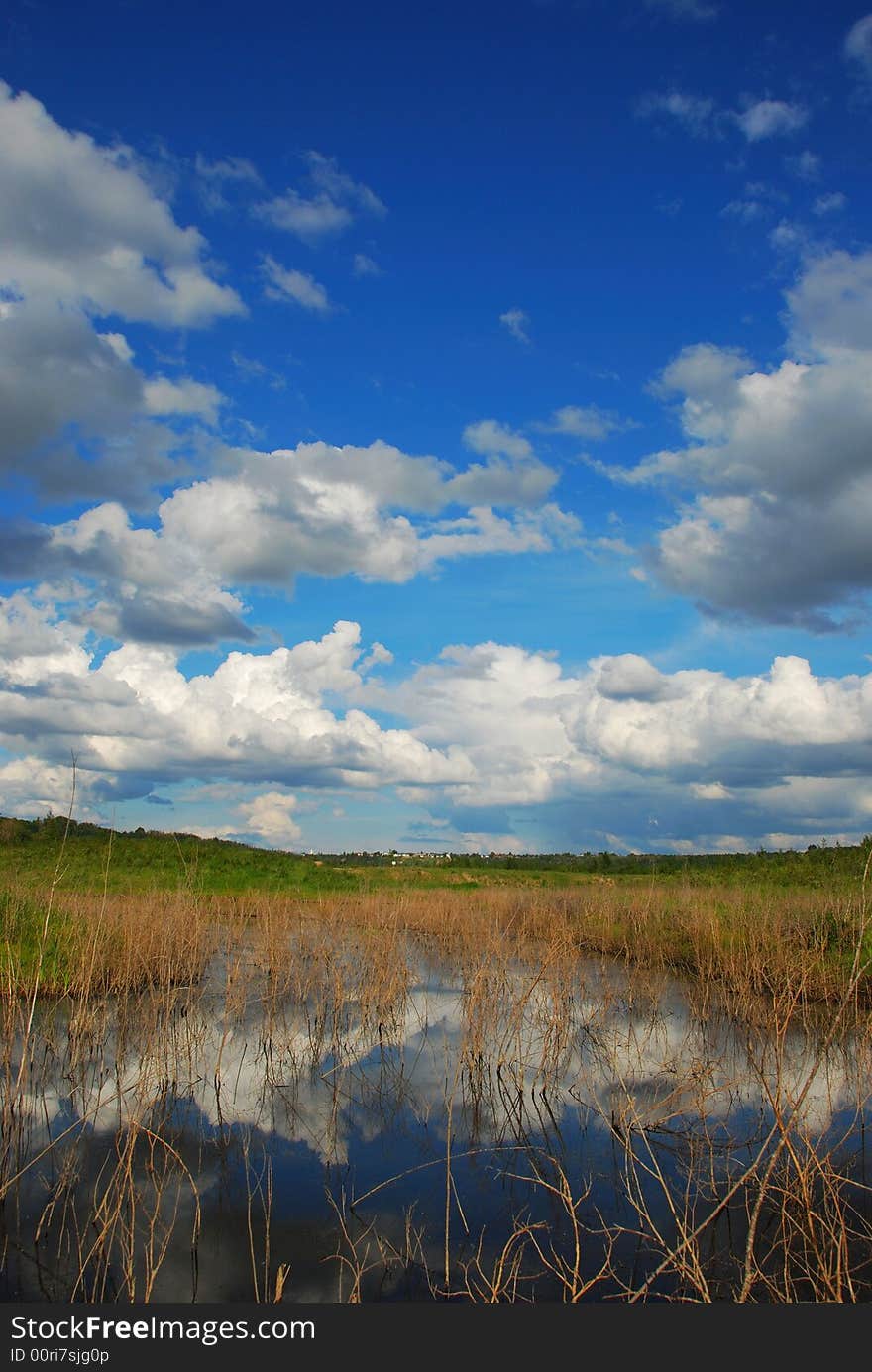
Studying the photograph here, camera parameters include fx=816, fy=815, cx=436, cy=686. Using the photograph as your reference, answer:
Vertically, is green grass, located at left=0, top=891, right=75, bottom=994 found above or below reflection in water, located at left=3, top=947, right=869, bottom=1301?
above

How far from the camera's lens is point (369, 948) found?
13500mm

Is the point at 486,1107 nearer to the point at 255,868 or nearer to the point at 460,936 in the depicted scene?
the point at 460,936

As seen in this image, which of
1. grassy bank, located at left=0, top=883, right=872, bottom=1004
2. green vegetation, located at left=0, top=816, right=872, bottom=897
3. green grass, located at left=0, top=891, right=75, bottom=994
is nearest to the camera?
grassy bank, located at left=0, top=883, right=872, bottom=1004

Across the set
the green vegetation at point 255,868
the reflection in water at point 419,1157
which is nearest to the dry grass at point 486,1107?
the reflection in water at point 419,1157

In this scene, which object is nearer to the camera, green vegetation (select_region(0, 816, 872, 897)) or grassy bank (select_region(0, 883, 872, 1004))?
grassy bank (select_region(0, 883, 872, 1004))

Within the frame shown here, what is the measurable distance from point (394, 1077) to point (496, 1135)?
1879mm

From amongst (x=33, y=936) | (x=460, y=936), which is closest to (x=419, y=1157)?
(x=33, y=936)

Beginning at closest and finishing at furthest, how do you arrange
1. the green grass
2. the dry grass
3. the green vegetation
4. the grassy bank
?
the dry grass < the grassy bank < the green grass < the green vegetation

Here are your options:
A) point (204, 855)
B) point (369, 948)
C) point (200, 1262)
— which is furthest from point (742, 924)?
point (204, 855)

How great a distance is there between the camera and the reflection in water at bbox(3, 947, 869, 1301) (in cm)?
489

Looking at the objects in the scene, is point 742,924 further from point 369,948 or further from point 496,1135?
point 496,1135

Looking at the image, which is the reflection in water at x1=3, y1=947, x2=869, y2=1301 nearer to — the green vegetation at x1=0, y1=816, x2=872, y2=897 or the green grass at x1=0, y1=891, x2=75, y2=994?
the green grass at x1=0, y1=891, x2=75, y2=994

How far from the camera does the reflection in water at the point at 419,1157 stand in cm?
489

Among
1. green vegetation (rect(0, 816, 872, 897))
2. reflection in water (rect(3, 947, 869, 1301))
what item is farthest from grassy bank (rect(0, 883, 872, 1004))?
green vegetation (rect(0, 816, 872, 897))
